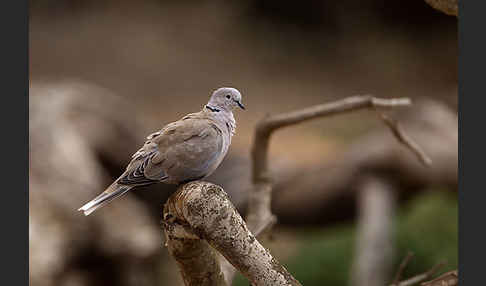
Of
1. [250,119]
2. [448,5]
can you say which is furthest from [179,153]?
[250,119]

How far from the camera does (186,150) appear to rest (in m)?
1.36

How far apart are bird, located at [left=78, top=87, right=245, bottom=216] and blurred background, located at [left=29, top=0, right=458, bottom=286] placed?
0.90 meters

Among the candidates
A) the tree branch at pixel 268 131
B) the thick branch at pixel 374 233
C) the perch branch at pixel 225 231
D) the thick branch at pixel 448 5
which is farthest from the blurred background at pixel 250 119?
the thick branch at pixel 448 5

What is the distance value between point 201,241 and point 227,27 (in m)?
4.98

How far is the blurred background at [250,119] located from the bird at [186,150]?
2.94 ft

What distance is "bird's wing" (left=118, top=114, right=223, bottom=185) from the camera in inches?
53.1

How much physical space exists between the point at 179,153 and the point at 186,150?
0.02 meters

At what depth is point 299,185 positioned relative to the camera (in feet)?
12.2

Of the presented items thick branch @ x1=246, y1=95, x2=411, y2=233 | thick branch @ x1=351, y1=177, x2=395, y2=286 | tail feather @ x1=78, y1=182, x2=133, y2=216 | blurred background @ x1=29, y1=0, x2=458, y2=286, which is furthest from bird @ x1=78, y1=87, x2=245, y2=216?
thick branch @ x1=351, y1=177, x2=395, y2=286

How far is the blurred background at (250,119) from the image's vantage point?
2.83 metres

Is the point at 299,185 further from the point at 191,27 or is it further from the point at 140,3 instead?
the point at 140,3

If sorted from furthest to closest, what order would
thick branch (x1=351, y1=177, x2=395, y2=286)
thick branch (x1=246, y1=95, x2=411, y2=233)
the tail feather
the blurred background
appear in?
thick branch (x1=351, y1=177, x2=395, y2=286), the blurred background, thick branch (x1=246, y1=95, x2=411, y2=233), the tail feather

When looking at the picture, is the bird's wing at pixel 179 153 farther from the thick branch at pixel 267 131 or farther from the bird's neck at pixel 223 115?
the thick branch at pixel 267 131

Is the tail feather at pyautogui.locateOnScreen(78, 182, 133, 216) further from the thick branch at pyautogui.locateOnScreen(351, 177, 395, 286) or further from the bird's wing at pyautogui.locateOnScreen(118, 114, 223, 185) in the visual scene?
the thick branch at pyautogui.locateOnScreen(351, 177, 395, 286)
